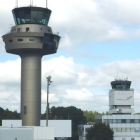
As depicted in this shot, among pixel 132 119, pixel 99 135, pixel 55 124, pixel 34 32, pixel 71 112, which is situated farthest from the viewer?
pixel 71 112

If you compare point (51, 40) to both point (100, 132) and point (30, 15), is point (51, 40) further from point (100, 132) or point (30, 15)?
point (100, 132)

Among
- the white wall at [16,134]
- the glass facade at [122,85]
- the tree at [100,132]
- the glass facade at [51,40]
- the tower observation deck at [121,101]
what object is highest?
the glass facade at [51,40]

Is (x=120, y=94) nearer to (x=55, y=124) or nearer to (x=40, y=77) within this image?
(x=55, y=124)

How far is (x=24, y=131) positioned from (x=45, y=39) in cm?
2260

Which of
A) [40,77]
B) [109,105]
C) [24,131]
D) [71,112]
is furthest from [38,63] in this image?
[71,112]

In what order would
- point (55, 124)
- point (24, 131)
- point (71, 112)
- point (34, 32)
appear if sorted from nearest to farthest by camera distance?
point (24, 131) < point (34, 32) < point (55, 124) < point (71, 112)

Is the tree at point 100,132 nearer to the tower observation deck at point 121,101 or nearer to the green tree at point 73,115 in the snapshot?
the tower observation deck at point 121,101

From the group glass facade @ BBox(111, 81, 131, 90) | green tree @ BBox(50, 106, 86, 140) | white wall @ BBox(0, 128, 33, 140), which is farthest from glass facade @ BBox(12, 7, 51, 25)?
green tree @ BBox(50, 106, 86, 140)

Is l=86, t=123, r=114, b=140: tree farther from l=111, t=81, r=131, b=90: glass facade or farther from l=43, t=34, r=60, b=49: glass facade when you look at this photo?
l=43, t=34, r=60, b=49: glass facade

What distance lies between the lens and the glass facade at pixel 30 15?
78812mm

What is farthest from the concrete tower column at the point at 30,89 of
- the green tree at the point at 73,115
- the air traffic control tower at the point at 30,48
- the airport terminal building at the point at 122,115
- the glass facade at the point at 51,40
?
the green tree at the point at 73,115

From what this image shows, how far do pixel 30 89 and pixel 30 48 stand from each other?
25.0ft

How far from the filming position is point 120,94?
131m

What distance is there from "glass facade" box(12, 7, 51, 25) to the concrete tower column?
6.50 meters
